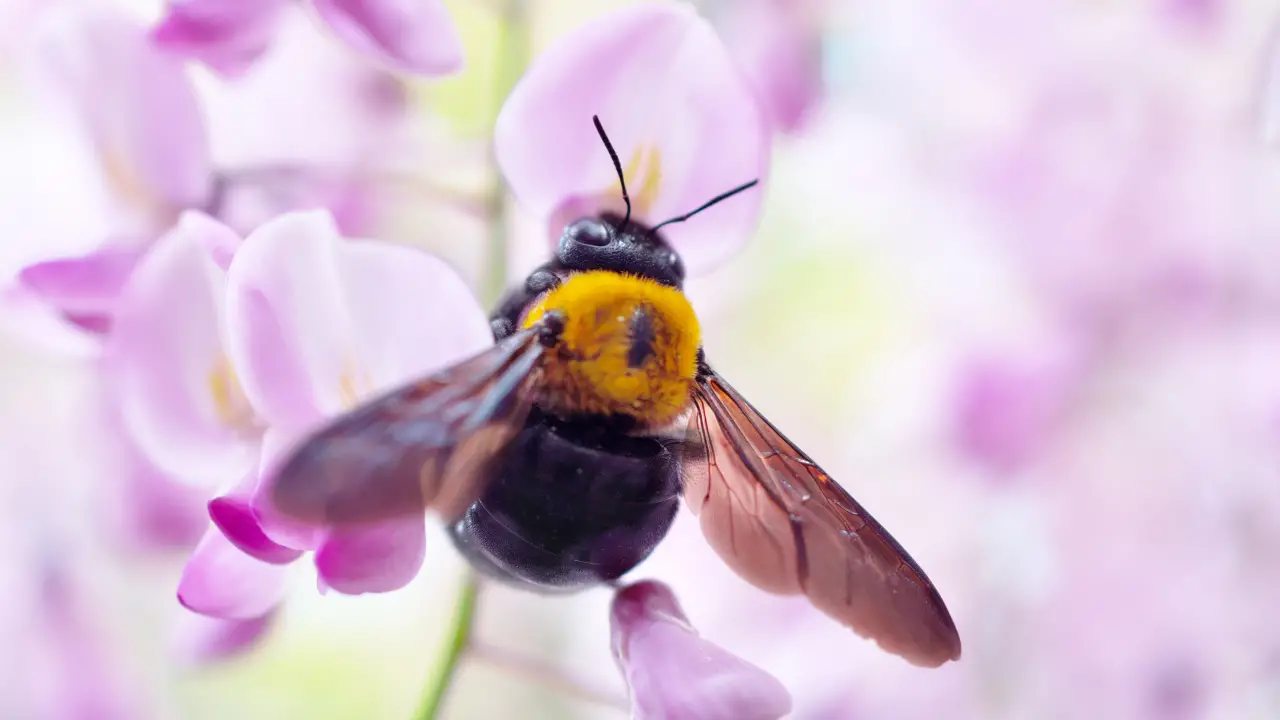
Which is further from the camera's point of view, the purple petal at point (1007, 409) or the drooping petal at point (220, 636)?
the purple petal at point (1007, 409)

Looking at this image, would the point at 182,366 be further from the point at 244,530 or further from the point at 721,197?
the point at 721,197

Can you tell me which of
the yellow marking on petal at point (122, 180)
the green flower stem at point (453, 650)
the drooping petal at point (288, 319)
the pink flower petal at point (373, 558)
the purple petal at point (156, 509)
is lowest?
the purple petal at point (156, 509)

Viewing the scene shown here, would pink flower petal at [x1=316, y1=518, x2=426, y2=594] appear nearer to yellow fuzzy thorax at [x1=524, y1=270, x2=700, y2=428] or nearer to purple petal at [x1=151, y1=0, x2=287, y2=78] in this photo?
yellow fuzzy thorax at [x1=524, y1=270, x2=700, y2=428]

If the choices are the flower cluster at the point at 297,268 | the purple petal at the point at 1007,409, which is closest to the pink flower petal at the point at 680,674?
the flower cluster at the point at 297,268

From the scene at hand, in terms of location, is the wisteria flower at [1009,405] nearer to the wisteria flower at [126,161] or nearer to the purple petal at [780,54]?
the purple petal at [780,54]

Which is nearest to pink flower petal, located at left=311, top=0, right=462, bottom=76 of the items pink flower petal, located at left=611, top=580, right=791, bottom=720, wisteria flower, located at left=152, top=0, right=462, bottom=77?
wisteria flower, located at left=152, top=0, right=462, bottom=77

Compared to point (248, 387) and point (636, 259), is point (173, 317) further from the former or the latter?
point (636, 259)

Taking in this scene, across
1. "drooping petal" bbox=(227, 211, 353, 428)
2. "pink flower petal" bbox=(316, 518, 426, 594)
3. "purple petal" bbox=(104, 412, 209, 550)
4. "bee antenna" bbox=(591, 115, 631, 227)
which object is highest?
"bee antenna" bbox=(591, 115, 631, 227)
